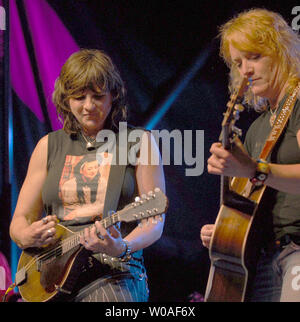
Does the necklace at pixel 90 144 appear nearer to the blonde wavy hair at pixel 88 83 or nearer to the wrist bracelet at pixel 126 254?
the blonde wavy hair at pixel 88 83

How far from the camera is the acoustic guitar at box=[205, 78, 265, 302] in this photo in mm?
1819

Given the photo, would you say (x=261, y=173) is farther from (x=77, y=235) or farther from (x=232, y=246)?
(x=77, y=235)

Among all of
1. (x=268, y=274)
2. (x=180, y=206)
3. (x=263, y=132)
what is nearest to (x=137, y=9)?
(x=180, y=206)

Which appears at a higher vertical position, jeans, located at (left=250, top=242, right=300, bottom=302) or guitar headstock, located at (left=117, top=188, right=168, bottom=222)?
guitar headstock, located at (left=117, top=188, right=168, bottom=222)

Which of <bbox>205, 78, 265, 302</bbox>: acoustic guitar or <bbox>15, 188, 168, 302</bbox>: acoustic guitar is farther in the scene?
<bbox>15, 188, 168, 302</bbox>: acoustic guitar

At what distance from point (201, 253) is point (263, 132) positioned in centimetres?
142

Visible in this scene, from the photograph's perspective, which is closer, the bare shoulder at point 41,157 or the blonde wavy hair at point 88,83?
the blonde wavy hair at point 88,83

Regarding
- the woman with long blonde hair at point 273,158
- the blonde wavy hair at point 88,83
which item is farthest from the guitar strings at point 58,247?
the blonde wavy hair at point 88,83

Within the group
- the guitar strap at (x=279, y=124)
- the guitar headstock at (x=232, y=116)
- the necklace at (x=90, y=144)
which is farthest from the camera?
the necklace at (x=90, y=144)

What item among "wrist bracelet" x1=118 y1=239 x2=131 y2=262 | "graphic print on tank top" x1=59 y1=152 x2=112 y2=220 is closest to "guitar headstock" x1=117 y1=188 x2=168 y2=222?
"wrist bracelet" x1=118 y1=239 x2=131 y2=262

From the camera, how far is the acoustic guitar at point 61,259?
2.07 m

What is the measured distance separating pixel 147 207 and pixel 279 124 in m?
0.70

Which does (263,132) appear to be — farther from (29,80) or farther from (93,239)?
(29,80)

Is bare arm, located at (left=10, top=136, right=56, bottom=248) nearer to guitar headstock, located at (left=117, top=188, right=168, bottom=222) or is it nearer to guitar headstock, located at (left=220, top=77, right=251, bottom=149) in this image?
guitar headstock, located at (left=117, top=188, right=168, bottom=222)
